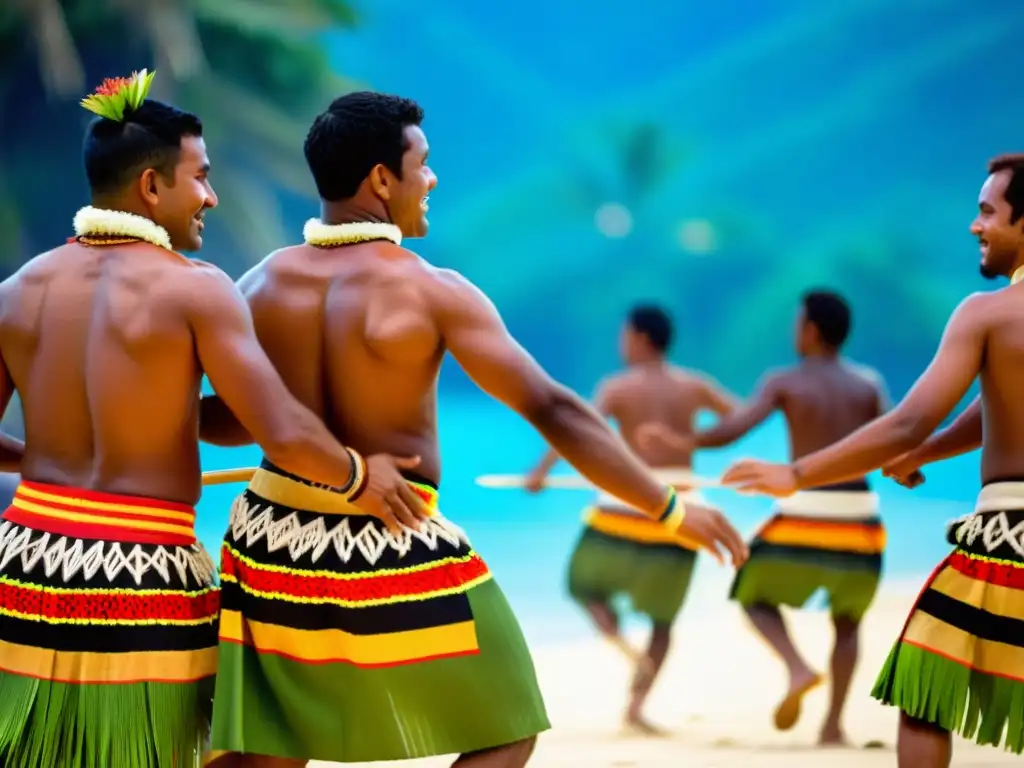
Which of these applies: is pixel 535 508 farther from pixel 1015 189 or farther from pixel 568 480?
pixel 1015 189

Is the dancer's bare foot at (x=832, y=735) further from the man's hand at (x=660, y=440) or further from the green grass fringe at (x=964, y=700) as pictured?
the green grass fringe at (x=964, y=700)

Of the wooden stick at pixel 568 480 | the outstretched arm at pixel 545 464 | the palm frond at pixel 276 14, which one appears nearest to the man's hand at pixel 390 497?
the wooden stick at pixel 568 480

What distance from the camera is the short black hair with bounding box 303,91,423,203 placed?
123 inches

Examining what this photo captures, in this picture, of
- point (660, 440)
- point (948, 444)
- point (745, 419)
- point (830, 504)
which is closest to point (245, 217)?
point (660, 440)

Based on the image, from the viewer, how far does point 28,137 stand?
15.7m

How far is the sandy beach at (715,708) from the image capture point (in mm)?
5195

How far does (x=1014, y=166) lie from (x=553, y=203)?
3015 centimetres

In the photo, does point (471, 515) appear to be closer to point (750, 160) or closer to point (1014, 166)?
point (750, 160)

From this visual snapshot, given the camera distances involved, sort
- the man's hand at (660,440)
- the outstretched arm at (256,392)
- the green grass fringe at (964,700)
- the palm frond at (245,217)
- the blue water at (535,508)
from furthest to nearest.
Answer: the palm frond at (245,217) < the blue water at (535,508) < the man's hand at (660,440) < the green grass fringe at (964,700) < the outstretched arm at (256,392)

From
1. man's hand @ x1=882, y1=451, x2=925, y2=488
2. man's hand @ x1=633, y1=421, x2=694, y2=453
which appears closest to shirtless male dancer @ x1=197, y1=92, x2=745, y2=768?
man's hand @ x1=882, y1=451, x2=925, y2=488

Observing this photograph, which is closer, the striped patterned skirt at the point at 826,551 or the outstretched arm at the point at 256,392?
the outstretched arm at the point at 256,392

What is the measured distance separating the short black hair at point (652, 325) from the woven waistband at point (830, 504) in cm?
101

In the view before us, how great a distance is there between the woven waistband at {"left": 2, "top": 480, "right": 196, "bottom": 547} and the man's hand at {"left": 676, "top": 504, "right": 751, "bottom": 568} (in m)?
0.99

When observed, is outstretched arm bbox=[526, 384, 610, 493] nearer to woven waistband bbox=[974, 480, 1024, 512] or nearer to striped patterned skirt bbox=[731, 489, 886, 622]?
striped patterned skirt bbox=[731, 489, 886, 622]
